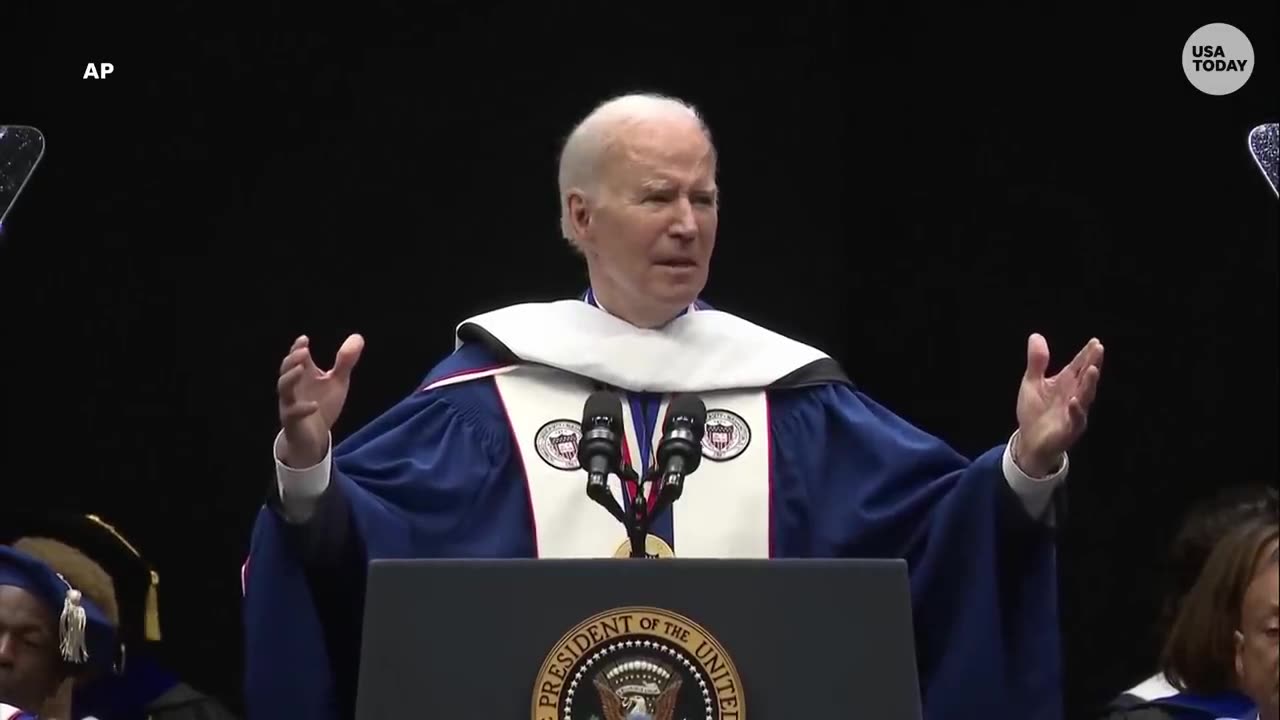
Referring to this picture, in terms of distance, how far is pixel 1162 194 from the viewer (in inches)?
271

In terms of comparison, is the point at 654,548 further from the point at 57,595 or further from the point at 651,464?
Result: the point at 57,595

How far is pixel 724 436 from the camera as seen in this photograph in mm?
5473

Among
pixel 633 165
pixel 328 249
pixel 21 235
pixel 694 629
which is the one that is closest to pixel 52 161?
pixel 21 235

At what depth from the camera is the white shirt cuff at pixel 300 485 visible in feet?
15.9

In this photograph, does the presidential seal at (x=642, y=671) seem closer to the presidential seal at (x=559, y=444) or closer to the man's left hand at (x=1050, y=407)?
the man's left hand at (x=1050, y=407)

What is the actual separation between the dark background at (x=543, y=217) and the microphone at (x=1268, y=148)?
144cm

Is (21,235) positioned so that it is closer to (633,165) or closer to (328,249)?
(328,249)

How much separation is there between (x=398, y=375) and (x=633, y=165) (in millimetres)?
1613

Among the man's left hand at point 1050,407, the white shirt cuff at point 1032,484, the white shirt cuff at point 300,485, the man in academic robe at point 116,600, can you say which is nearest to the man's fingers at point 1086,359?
the man's left hand at point 1050,407

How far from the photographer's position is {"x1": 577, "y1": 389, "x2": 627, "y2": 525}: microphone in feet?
13.6

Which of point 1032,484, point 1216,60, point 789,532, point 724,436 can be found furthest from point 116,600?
point 1216,60

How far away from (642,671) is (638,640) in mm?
50

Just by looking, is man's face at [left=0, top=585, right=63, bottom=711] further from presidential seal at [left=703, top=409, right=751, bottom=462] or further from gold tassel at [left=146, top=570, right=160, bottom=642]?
presidential seal at [left=703, top=409, right=751, bottom=462]

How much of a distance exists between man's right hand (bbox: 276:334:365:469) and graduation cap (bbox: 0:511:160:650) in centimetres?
146
